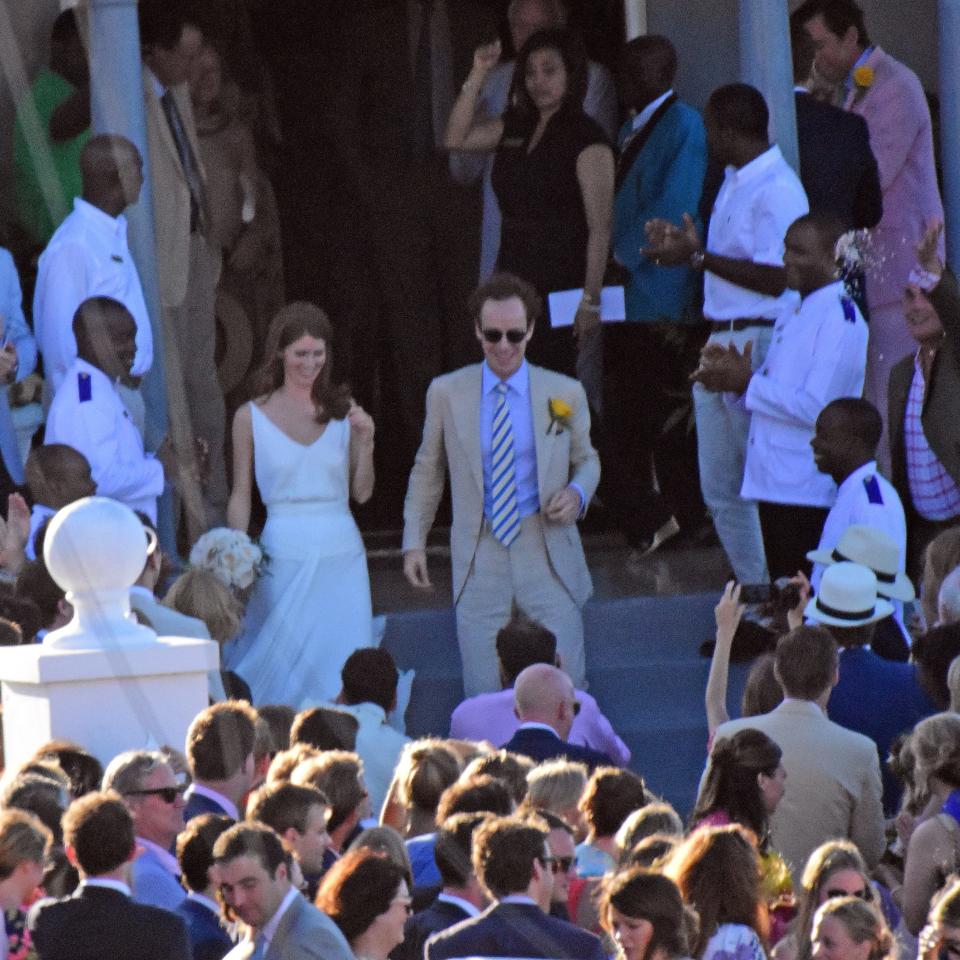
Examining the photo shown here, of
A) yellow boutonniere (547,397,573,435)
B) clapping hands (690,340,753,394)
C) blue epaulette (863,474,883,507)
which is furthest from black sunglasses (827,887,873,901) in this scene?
clapping hands (690,340,753,394)

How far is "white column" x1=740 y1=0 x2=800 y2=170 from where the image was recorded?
10.7 meters

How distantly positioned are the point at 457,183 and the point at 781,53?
2310 mm

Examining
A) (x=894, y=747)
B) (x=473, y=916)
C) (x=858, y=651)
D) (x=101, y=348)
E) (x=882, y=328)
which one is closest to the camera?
(x=473, y=916)

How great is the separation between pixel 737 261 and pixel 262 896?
5.11 m

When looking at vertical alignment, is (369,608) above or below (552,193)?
below

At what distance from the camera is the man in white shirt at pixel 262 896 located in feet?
16.8

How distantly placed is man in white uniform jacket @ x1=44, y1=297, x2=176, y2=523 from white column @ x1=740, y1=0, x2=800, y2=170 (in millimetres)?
2744

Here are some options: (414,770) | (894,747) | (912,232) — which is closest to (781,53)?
(912,232)

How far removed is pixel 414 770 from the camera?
6.52 m

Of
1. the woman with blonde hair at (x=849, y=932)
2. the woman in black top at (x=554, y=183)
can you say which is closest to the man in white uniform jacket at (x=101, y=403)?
the woman in black top at (x=554, y=183)

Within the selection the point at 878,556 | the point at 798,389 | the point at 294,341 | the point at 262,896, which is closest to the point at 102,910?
the point at 262,896

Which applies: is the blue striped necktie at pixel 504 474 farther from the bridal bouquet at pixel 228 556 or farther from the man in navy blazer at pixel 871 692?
the man in navy blazer at pixel 871 692

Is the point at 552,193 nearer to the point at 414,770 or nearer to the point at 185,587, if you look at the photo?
the point at 185,587

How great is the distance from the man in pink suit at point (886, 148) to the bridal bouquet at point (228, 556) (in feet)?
10.2
